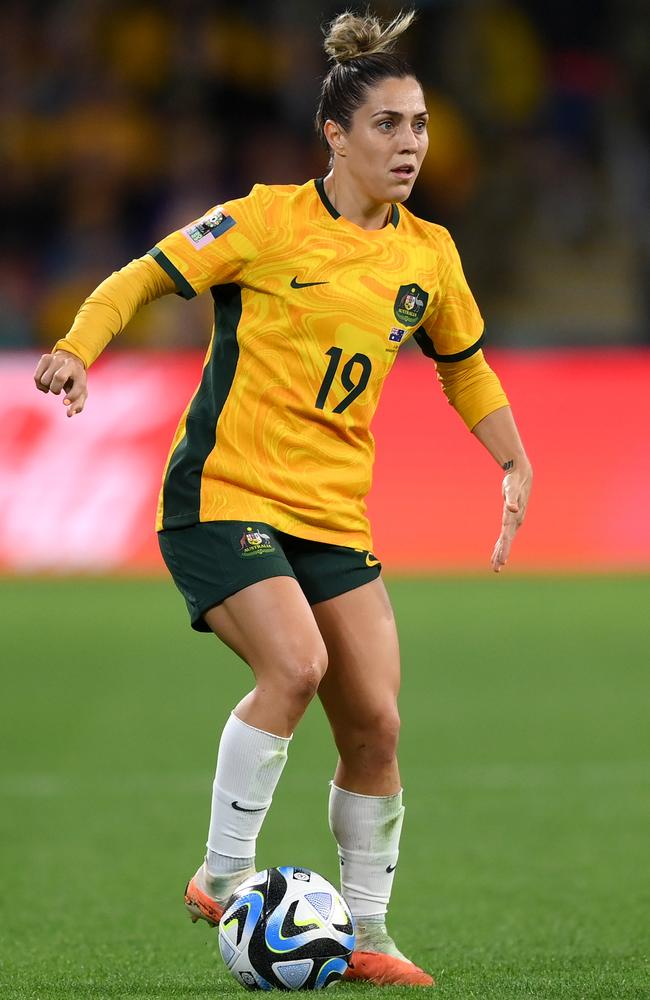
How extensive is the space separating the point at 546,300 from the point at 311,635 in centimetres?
1437

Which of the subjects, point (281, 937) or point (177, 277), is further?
point (177, 277)

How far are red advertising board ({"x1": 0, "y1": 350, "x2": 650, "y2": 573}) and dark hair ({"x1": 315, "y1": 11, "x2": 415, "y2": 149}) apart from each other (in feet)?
26.4

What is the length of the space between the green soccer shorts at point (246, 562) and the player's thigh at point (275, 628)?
3cm

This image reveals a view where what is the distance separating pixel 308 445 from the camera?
4.18 metres

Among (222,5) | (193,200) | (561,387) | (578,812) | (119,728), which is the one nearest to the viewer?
(578,812)

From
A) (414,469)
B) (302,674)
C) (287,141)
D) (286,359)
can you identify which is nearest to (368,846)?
(302,674)

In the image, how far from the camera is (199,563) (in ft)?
13.6

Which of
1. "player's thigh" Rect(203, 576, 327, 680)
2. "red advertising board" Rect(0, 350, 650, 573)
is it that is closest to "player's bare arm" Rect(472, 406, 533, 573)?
"player's thigh" Rect(203, 576, 327, 680)

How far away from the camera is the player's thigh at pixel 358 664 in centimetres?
420

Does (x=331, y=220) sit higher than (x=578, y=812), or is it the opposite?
(x=331, y=220)

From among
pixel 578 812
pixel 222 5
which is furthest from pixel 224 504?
pixel 222 5

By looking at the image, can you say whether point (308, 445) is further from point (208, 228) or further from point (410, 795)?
point (410, 795)

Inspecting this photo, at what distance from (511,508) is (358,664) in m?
0.63

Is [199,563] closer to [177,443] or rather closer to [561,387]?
[177,443]
